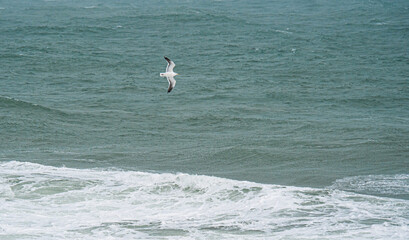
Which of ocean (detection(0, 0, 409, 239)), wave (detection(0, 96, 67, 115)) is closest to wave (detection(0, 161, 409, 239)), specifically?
ocean (detection(0, 0, 409, 239))

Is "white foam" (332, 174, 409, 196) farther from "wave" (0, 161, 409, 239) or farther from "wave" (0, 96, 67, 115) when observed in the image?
"wave" (0, 96, 67, 115)

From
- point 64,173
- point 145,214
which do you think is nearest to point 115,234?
point 145,214

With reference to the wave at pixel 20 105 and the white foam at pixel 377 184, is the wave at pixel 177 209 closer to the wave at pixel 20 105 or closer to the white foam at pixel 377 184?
the white foam at pixel 377 184

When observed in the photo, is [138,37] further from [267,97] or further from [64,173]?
[64,173]

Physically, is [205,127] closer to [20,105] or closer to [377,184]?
[20,105]

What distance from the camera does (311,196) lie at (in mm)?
20500

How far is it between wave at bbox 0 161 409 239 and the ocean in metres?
0.07

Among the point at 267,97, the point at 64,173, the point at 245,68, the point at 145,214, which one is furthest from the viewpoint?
the point at 245,68

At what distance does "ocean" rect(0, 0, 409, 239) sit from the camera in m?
18.8

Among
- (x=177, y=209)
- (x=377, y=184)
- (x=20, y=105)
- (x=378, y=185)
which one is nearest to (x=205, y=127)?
(x=20, y=105)

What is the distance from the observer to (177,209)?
64.3ft

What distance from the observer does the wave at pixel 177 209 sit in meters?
17.5

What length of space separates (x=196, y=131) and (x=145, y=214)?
11.9 metres

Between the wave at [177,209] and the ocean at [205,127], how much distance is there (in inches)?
2.8
